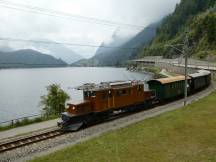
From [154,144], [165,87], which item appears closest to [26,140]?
[154,144]

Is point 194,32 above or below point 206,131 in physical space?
above

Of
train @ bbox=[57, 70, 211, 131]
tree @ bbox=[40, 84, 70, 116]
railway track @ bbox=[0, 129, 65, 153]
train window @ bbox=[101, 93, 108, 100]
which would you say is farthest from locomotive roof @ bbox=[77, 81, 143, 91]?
tree @ bbox=[40, 84, 70, 116]

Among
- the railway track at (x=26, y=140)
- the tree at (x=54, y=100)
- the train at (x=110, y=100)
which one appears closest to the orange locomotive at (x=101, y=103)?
the train at (x=110, y=100)

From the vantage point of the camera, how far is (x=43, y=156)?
17.4m

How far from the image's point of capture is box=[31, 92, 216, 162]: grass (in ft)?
52.9

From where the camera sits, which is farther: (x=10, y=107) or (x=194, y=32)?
(x=194, y=32)

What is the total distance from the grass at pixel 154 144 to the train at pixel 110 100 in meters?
4.63

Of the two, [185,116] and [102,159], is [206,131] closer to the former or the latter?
[185,116]

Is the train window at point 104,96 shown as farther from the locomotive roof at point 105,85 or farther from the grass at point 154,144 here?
the grass at point 154,144

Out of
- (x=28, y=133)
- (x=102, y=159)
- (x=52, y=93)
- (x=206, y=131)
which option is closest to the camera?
(x=102, y=159)

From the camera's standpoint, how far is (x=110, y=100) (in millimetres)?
28250

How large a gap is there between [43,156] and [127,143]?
557 centimetres

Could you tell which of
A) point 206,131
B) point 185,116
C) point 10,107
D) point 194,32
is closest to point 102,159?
point 206,131

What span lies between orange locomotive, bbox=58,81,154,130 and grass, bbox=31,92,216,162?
181 inches
